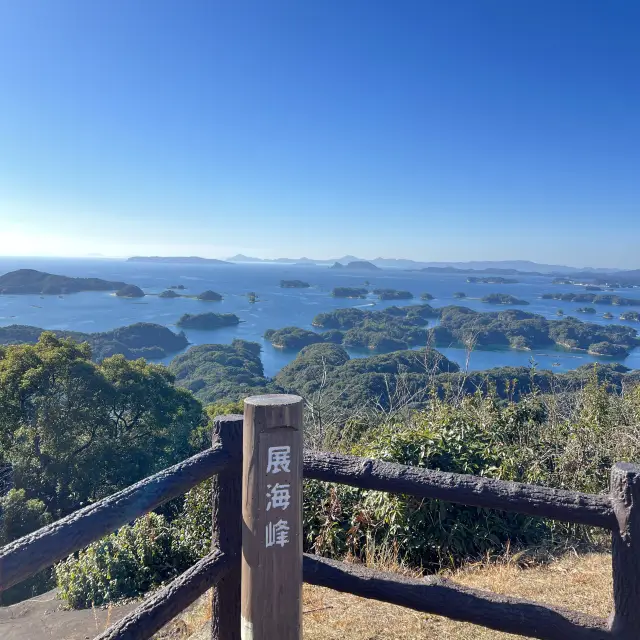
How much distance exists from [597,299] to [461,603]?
2542 inches

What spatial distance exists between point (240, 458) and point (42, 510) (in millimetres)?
12400

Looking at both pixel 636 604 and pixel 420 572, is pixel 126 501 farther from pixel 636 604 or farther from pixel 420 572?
pixel 420 572

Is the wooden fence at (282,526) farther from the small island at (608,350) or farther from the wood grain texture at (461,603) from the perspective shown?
the small island at (608,350)

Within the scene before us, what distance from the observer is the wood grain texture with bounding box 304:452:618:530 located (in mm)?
1560

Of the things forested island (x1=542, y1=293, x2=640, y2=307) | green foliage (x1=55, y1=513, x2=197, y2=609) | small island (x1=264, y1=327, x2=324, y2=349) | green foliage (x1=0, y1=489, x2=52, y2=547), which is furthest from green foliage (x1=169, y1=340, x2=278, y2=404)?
forested island (x1=542, y1=293, x2=640, y2=307)

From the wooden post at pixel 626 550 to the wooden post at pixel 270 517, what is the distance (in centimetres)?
100

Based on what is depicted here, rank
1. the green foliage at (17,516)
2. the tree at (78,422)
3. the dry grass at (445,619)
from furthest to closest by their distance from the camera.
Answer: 1. the tree at (78,422)
2. the green foliage at (17,516)
3. the dry grass at (445,619)

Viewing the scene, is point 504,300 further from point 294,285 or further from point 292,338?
point 294,285

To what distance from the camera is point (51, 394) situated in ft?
43.2

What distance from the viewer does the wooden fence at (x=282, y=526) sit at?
147 cm

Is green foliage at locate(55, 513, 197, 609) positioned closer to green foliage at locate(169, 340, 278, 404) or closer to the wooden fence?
the wooden fence

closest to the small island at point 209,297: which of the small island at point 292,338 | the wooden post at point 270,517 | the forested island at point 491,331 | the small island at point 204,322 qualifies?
the small island at point 204,322

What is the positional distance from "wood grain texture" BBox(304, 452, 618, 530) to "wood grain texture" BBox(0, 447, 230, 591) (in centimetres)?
41

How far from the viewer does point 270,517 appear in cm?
151
